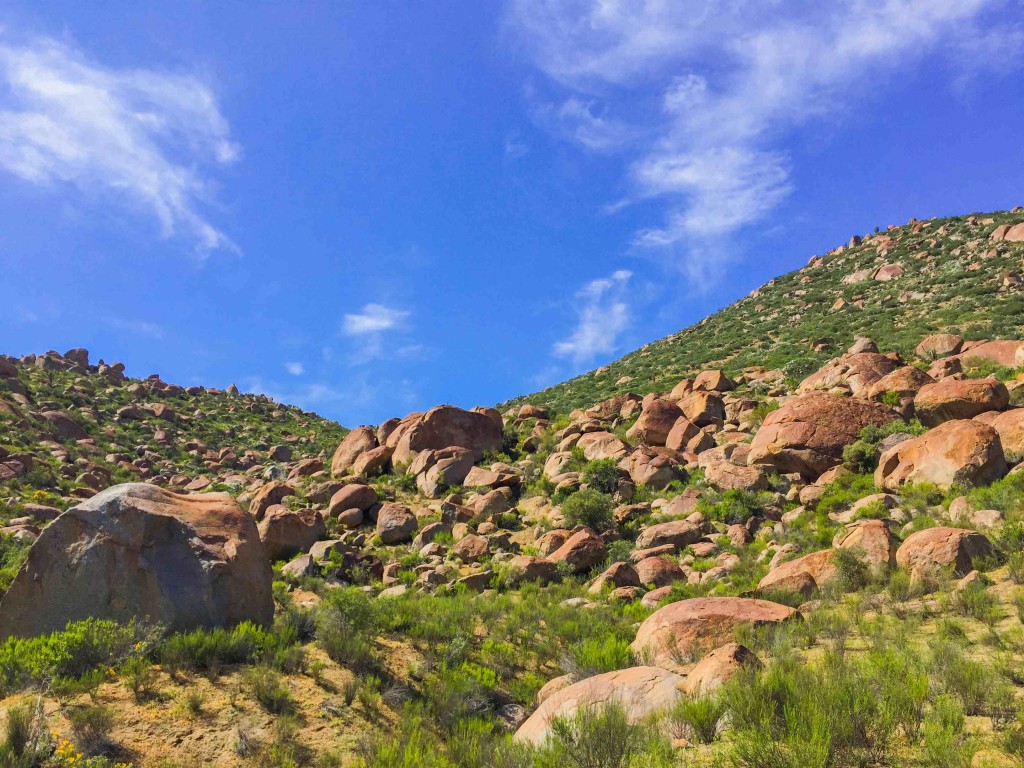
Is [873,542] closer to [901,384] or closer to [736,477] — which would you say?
[736,477]

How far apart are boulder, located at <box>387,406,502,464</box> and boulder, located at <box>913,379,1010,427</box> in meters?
17.1

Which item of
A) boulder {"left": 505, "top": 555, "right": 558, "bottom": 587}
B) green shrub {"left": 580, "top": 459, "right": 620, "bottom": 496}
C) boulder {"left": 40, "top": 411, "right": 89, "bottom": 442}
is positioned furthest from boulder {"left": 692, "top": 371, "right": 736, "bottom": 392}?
boulder {"left": 40, "top": 411, "right": 89, "bottom": 442}

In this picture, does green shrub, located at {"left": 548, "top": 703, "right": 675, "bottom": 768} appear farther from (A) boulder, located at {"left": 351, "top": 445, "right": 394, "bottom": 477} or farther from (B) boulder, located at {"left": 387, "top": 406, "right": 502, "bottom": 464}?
(A) boulder, located at {"left": 351, "top": 445, "right": 394, "bottom": 477}

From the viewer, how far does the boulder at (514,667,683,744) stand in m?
6.57

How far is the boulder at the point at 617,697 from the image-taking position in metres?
6.57

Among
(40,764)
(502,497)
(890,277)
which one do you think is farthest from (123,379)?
(890,277)

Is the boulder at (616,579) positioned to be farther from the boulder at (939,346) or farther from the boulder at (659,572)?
the boulder at (939,346)

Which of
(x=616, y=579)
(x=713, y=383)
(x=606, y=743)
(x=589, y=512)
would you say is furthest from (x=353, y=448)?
(x=606, y=743)

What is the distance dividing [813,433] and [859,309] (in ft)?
104

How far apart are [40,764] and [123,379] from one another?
209 feet

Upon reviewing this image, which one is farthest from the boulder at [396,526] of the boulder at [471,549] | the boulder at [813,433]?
the boulder at [813,433]

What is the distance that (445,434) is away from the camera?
2847 cm

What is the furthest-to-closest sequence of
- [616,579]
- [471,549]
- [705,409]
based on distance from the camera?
1. [705,409]
2. [471,549]
3. [616,579]

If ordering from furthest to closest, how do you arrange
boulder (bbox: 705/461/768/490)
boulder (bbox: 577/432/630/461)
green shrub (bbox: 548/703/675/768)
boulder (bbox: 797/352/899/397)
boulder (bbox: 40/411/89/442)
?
boulder (bbox: 40/411/89/442) → boulder (bbox: 577/432/630/461) → boulder (bbox: 797/352/899/397) → boulder (bbox: 705/461/768/490) → green shrub (bbox: 548/703/675/768)
